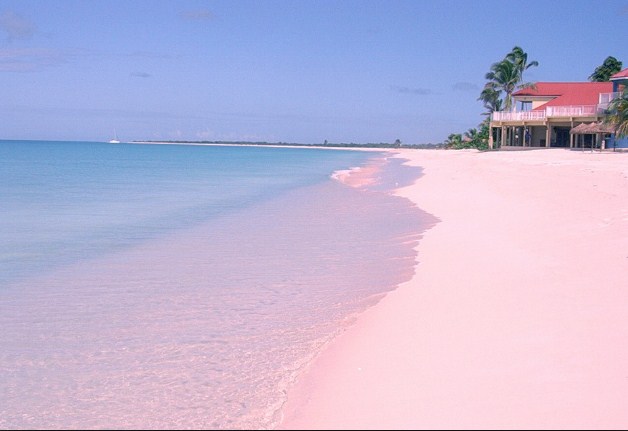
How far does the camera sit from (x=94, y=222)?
14.4 meters

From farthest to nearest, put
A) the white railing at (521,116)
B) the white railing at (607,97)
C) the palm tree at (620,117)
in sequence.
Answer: the white railing at (521,116)
the white railing at (607,97)
the palm tree at (620,117)

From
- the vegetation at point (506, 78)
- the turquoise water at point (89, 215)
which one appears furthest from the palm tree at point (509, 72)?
the turquoise water at point (89, 215)

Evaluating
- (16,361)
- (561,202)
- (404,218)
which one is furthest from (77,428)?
(561,202)

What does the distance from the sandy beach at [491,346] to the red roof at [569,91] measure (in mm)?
38663

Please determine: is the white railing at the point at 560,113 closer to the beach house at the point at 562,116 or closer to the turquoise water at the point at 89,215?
the beach house at the point at 562,116

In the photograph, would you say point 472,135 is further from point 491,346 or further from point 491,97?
point 491,346

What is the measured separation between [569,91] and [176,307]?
46594mm

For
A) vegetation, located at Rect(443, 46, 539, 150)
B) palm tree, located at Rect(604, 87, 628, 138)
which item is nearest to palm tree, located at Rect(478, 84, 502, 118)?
vegetation, located at Rect(443, 46, 539, 150)

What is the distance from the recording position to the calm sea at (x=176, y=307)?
4.38 metres

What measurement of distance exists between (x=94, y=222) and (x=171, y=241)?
12.6 ft

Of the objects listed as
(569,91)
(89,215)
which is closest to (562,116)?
(569,91)

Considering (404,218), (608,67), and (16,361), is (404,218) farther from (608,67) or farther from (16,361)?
(608,67)

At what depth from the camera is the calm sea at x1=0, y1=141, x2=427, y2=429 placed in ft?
14.4

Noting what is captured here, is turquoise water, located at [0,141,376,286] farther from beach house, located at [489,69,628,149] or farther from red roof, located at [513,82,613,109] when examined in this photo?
red roof, located at [513,82,613,109]
